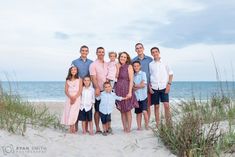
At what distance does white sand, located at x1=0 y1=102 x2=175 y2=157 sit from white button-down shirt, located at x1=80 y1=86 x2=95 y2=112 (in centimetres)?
58

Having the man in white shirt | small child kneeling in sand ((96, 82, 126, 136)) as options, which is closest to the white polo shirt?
the man in white shirt

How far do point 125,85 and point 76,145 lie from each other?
1.61 meters

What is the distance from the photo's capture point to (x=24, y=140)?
6246 mm

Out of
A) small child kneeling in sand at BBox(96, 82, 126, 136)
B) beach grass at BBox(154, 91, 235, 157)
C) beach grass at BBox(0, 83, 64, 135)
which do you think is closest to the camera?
beach grass at BBox(154, 91, 235, 157)

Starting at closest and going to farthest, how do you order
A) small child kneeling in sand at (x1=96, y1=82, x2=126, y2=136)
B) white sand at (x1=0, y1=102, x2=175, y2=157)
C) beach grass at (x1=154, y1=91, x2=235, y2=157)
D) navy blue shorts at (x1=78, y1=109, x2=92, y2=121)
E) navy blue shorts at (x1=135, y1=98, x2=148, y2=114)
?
beach grass at (x1=154, y1=91, x2=235, y2=157), white sand at (x1=0, y1=102, x2=175, y2=157), small child kneeling in sand at (x1=96, y1=82, x2=126, y2=136), navy blue shorts at (x1=78, y1=109, x2=92, y2=121), navy blue shorts at (x1=135, y1=98, x2=148, y2=114)

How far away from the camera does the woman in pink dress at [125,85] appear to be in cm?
729

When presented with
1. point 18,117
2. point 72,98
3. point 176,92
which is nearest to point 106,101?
point 72,98

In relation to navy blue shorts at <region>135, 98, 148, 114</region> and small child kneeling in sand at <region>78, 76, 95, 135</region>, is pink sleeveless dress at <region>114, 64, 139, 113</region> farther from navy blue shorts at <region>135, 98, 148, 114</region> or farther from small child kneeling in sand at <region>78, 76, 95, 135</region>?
small child kneeling in sand at <region>78, 76, 95, 135</region>

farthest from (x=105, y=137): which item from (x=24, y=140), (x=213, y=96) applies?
(x=213, y=96)

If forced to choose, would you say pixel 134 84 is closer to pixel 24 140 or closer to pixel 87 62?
pixel 87 62

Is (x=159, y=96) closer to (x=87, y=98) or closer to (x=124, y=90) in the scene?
(x=124, y=90)

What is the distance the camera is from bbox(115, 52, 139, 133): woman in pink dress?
7.29 metres

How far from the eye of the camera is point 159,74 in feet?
24.7

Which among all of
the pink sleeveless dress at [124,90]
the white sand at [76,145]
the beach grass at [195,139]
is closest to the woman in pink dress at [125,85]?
the pink sleeveless dress at [124,90]
